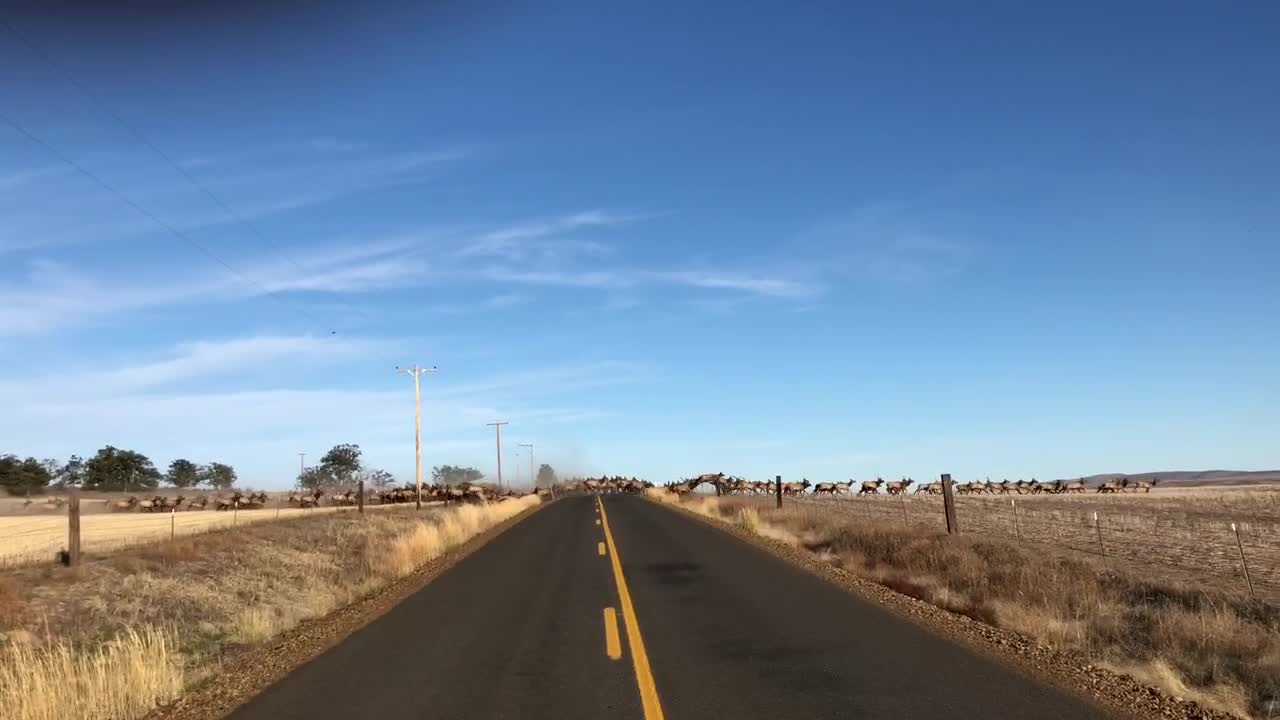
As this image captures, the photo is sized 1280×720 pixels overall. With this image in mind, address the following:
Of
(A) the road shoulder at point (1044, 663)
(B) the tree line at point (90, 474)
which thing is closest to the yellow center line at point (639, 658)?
(A) the road shoulder at point (1044, 663)

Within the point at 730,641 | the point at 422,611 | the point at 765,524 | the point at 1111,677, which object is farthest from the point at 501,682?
the point at 765,524

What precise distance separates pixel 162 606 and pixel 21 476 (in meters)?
109

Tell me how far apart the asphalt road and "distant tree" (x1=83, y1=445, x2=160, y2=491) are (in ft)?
391

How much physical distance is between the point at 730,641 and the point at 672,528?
66.2 ft

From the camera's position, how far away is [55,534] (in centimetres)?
3634

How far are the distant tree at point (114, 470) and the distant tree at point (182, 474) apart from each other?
23.6 m

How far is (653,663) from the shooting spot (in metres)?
9.11

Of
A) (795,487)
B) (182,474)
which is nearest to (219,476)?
(182,474)

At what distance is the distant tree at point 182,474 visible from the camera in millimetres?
140000

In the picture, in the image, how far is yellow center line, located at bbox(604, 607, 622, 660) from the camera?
381 inches

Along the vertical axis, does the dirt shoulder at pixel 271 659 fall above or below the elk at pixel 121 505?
above

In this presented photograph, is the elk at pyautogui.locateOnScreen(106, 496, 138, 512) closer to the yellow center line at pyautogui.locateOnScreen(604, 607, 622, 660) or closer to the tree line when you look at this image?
the tree line

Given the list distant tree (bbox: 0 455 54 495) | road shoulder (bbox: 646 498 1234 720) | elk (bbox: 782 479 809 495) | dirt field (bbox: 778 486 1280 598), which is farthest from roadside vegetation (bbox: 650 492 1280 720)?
distant tree (bbox: 0 455 54 495)

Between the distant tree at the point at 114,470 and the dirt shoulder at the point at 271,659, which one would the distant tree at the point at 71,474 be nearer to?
the distant tree at the point at 114,470
